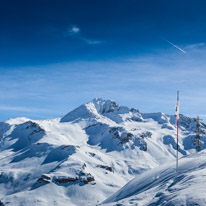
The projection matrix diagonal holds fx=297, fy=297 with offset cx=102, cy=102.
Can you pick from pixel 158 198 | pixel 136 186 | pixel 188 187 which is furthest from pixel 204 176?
pixel 136 186

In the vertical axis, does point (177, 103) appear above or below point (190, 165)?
above

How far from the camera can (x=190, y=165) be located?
6744 centimetres

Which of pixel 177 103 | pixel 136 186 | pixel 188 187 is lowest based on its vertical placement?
pixel 136 186

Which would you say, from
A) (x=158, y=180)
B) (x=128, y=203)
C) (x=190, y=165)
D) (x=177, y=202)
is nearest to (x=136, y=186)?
(x=158, y=180)

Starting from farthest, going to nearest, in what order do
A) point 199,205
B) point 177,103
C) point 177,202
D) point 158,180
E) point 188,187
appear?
point 158,180
point 177,103
point 188,187
point 177,202
point 199,205

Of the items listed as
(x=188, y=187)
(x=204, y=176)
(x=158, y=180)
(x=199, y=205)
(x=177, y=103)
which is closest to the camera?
(x=199, y=205)

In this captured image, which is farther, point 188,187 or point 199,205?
point 188,187

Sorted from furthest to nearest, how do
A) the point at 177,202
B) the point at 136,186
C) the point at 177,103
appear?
the point at 136,186 → the point at 177,103 → the point at 177,202

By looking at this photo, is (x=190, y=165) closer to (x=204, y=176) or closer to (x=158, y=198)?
(x=204, y=176)

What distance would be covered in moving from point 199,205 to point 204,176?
44.0ft

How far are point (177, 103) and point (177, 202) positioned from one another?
20.4m

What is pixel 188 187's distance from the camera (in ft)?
156

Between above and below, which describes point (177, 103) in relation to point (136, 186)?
above

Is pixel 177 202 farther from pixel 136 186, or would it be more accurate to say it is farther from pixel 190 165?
pixel 136 186
